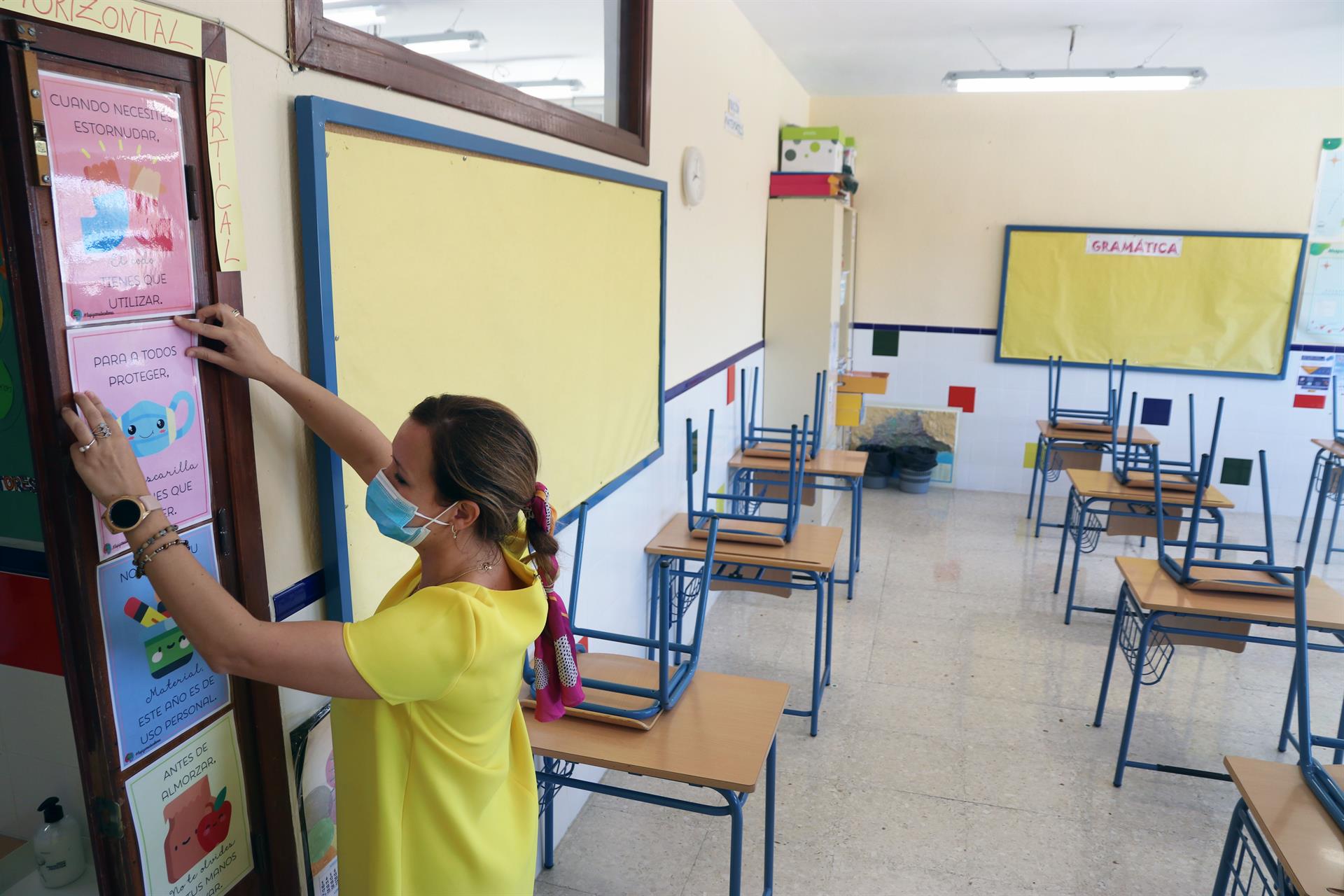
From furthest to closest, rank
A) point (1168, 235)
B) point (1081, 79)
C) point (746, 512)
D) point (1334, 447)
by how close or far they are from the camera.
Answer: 1. point (1168, 235)
2. point (1334, 447)
3. point (1081, 79)
4. point (746, 512)

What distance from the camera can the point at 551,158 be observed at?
2.10 m

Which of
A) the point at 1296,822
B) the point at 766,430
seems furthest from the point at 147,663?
the point at 766,430

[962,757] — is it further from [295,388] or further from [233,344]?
[233,344]

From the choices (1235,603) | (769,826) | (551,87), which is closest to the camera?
(769,826)

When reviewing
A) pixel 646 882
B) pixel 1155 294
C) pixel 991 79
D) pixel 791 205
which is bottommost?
pixel 646 882

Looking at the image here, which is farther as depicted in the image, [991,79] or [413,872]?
[991,79]

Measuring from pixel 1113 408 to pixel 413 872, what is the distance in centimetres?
520

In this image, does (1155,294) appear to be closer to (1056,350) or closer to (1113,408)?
(1056,350)

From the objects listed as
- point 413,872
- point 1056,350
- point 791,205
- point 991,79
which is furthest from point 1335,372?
point 413,872

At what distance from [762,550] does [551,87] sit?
66.6 inches

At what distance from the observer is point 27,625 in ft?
4.13

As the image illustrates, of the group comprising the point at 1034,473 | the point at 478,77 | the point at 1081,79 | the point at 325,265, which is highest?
the point at 1081,79

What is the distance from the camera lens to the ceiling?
13.1 feet

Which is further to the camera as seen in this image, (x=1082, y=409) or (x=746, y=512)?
(x=1082, y=409)
